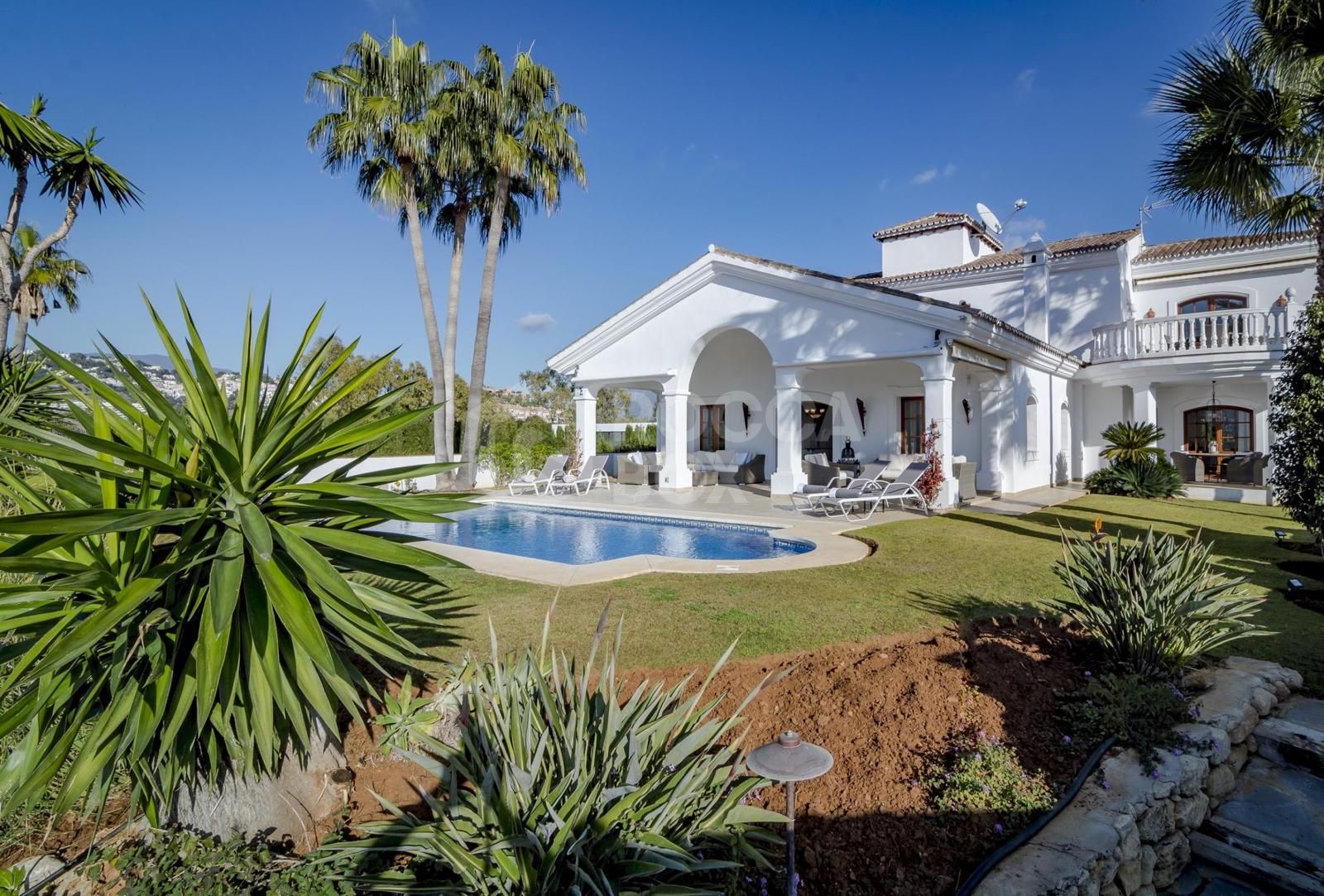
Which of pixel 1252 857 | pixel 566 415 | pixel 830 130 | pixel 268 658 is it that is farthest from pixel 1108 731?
pixel 566 415

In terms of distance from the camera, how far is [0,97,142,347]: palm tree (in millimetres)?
11930

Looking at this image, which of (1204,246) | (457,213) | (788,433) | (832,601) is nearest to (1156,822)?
(832,601)

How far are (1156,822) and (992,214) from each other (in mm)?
29982

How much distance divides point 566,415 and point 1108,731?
1706 inches

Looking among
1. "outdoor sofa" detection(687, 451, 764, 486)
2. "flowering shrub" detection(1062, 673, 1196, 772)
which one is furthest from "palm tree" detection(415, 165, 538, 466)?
"flowering shrub" detection(1062, 673, 1196, 772)

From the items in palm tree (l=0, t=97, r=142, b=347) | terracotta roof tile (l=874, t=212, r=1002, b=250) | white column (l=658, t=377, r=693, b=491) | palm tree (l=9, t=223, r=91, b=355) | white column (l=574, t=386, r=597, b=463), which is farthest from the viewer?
palm tree (l=9, t=223, r=91, b=355)

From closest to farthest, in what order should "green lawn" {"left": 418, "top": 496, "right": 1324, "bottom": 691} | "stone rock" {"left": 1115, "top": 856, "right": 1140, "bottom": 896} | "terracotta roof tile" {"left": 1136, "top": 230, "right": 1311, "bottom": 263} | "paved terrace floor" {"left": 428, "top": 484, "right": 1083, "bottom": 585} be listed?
"stone rock" {"left": 1115, "top": 856, "right": 1140, "bottom": 896} → "green lawn" {"left": 418, "top": 496, "right": 1324, "bottom": 691} → "paved terrace floor" {"left": 428, "top": 484, "right": 1083, "bottom": 585} → "terracotta roof tile" {"left": 1136, "top": 230, "right": 1311, "bottom": 263}

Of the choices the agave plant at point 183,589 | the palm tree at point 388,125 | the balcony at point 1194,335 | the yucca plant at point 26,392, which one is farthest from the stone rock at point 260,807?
the balcony at point 1194,335

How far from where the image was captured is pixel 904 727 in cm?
389

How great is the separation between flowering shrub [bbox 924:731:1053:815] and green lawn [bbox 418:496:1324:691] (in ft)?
6.29

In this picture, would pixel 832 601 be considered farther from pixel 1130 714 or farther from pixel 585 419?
pixel 585 419

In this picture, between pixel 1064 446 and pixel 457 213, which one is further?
pixel 457 213

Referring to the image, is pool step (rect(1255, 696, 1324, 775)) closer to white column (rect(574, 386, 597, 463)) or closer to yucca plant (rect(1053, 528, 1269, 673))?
yucca plant (rect(1053, 528, 1269, 673))

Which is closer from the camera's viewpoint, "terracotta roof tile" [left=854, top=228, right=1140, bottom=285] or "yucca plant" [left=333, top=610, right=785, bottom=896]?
"yucca plant" [left=333, top=610, right=785, bottom=896]
